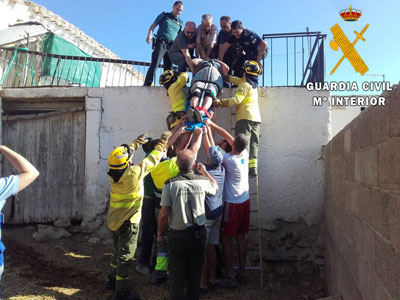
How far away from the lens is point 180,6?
6305 mm

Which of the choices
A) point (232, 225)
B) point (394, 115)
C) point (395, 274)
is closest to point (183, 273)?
point (232, 225)

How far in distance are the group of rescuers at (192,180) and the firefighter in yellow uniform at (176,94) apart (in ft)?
0.05

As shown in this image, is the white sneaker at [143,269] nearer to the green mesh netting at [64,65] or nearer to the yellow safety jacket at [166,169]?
the yellow safety jacket at [166,169]

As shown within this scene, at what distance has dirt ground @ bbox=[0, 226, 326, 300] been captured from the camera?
395 cm

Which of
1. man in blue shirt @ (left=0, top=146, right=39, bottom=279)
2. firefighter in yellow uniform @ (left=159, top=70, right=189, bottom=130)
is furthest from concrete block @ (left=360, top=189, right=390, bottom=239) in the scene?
firefighter in yellow uniform @ (left=159, top=70, right=189, bottom=130)

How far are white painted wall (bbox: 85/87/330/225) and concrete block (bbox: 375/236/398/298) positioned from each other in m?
3.38

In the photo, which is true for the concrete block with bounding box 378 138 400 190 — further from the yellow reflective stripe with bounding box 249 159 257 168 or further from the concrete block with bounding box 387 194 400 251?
the yellow reflective stripe with bounding box 249 159 257 168

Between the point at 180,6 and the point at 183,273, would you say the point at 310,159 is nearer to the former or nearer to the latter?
the point at 183,273

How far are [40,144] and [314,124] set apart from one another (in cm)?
496

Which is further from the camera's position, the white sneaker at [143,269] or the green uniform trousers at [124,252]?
the white sneaker at [143,269]

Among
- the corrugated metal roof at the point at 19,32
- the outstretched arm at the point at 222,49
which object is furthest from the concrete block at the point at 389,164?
the corrugated metal roof at the point at 19,32

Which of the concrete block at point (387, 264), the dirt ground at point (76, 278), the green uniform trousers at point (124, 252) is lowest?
the dirt ground at point (76, 278)

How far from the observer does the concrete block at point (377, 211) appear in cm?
186

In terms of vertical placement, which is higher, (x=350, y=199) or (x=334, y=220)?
(x=350, y=199)
